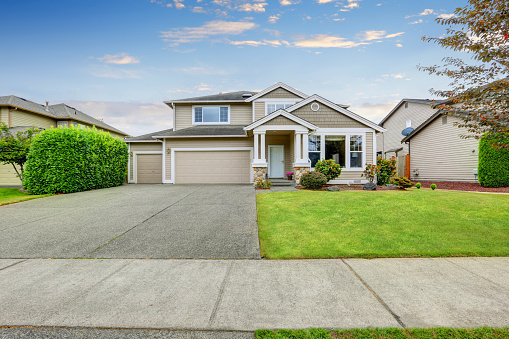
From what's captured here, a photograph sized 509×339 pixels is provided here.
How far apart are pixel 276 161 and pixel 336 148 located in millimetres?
3975

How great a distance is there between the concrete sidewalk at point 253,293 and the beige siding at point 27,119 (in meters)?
22.7

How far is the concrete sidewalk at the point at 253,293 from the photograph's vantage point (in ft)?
7.23

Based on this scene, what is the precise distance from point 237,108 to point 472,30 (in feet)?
48.2

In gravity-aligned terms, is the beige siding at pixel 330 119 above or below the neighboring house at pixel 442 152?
above

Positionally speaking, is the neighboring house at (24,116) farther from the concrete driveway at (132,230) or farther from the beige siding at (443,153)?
the beige siding at (443,153)

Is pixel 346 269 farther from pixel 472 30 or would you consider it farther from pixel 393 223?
pixel 472 30

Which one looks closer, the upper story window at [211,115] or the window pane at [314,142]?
the window pane at [314,142]

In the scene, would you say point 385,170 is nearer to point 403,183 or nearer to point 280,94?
point 403,183

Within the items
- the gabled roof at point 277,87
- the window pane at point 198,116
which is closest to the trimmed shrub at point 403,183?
the gabled roof at point 277,87

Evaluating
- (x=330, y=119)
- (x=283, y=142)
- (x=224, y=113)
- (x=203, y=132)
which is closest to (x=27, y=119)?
(x=203, y=132)

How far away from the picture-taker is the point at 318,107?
45.3ft

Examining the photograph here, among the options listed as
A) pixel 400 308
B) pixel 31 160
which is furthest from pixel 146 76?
pixel 400 308

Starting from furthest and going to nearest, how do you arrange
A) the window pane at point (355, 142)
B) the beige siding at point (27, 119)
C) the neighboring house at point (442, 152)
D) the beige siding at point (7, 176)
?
the beige siding at point (27, 119), the beige siding at point (7, 176), the neighboring house at point (442, 152), the window pane at point (355, 142)

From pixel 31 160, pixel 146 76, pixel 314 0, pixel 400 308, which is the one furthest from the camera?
pixel 146 76
